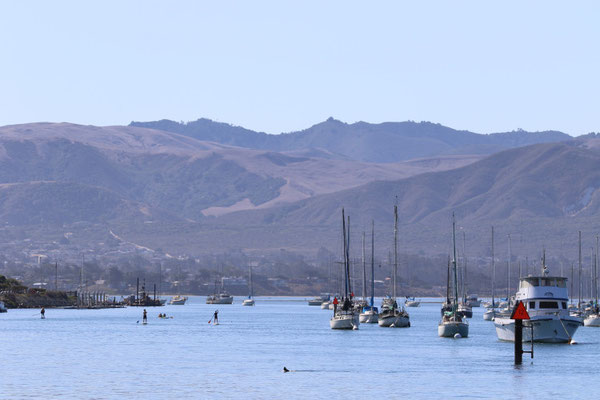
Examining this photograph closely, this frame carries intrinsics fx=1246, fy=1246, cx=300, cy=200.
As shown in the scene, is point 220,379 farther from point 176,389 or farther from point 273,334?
point 273,334

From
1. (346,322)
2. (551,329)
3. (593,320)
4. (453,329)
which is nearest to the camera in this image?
(551,329)

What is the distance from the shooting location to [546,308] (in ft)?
373

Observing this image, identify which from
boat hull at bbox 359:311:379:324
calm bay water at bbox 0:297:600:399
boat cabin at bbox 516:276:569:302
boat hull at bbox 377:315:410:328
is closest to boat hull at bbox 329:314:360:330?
calm bay water at bbox 0:297:600:399

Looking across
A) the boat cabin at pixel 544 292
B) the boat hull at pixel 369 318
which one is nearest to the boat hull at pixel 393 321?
the boat hull at pixel 369 318

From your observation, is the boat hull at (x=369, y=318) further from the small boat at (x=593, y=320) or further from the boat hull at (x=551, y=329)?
the boat hull at (x=551, y=329)

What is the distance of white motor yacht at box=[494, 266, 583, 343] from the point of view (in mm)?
112875

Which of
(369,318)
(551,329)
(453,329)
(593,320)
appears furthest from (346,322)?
(551,329)

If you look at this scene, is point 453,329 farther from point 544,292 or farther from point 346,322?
point 544,292

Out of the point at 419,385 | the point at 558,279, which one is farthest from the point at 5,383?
the point at 558,279

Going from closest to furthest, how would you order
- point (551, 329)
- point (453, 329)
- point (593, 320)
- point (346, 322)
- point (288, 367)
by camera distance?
point (288, 367) → point (551, 329) → point (453, 329) → point (346, 322) → point (593, 320)

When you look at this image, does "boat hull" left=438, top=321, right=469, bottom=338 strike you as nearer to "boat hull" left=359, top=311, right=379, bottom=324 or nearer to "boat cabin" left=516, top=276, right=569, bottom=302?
"boat cabin" left=516, top=276, right=569, bottom=302

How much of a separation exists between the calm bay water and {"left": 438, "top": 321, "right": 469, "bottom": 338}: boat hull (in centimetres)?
111

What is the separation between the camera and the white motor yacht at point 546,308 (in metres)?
113

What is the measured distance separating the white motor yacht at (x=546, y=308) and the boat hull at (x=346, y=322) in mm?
41980
